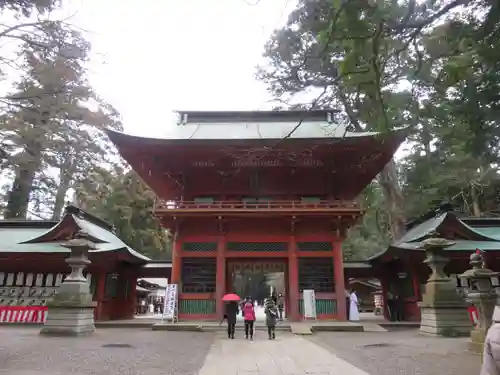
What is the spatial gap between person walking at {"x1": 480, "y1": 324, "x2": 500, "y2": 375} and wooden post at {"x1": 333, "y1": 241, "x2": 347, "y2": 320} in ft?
42.2

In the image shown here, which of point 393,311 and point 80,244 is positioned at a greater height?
point 80,244

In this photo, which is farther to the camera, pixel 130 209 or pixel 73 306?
pixel 130 209

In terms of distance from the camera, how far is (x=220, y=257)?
51.4 feet

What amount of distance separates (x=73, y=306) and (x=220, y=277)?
575cm

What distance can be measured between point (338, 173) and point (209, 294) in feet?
24.8

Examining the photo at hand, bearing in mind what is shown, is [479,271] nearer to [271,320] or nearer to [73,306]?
[271,320]

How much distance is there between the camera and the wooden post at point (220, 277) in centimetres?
1508

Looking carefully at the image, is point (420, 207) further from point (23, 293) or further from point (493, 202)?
point (23, 293)

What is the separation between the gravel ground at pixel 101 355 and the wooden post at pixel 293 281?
496 cm

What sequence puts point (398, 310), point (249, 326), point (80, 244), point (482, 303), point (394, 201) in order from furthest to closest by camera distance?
point (394, 201) → point (398, 310) → point (80, 244) → point (249, 326) → point (482, 303)

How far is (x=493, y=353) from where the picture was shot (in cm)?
269

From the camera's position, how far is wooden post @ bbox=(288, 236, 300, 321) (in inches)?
592

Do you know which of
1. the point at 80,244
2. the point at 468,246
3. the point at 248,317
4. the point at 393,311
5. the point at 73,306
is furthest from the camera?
the point at 393,311

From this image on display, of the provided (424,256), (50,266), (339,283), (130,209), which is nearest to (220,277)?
(339,283)
